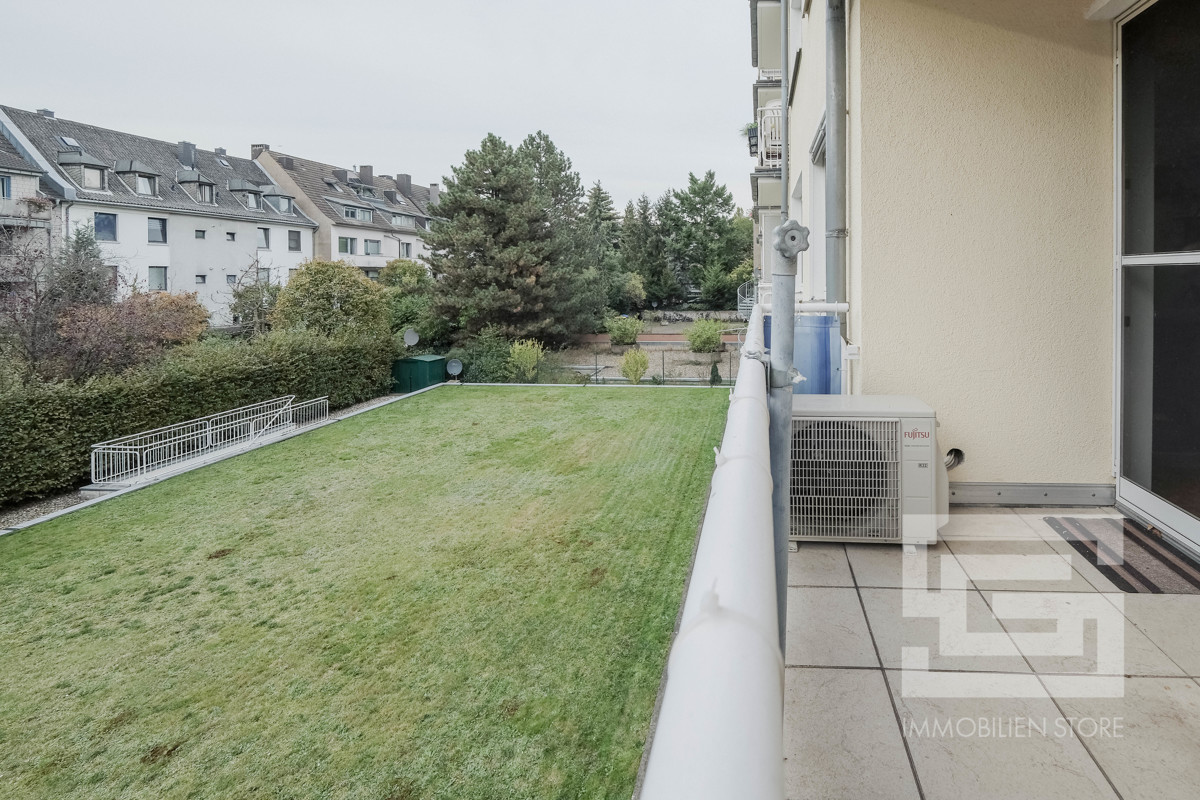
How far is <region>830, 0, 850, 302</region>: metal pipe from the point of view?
494 cm

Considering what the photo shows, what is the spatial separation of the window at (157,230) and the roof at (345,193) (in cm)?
956

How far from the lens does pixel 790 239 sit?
1.84m

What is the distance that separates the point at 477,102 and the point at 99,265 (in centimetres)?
3042

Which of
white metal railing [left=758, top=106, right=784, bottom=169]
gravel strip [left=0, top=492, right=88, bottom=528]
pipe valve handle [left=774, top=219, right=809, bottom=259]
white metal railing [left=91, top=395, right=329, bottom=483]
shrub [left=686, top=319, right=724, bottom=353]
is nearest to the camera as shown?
pipe valve handle [left=774, top=219, right=809, bottom=259]

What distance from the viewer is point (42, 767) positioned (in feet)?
14.7

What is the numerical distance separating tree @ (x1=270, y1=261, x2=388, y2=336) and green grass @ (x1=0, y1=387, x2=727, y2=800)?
9.79m

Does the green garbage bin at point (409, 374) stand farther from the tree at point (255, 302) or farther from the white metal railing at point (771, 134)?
the white metal railing at point (771, 134)

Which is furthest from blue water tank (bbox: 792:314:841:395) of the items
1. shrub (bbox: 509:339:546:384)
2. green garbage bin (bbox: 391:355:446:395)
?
shrub (bbox: 509:339:546:384)

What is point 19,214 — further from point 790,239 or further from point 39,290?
point 790,239

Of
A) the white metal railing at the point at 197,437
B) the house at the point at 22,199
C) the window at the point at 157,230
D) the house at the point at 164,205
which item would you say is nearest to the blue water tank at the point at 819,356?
the white metal railing at the point at 197,437

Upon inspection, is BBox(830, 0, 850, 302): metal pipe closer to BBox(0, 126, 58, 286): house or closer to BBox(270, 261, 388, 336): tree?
BBox(270, 261, 388, 336): tree

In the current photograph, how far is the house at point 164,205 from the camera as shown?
25656 mm

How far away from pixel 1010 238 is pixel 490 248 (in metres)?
23.9

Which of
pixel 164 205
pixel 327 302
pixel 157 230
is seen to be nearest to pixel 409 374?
pixel 327 302
